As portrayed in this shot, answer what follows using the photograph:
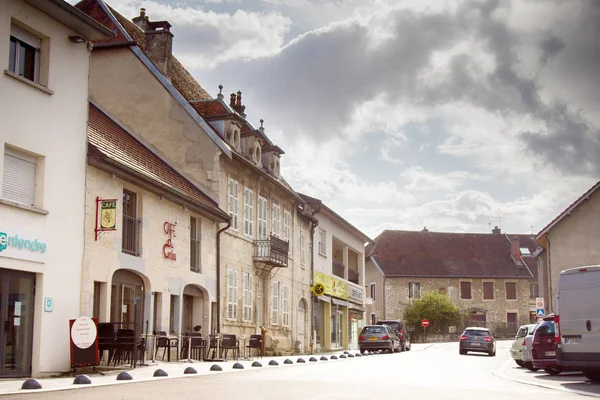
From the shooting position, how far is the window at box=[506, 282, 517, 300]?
7944 cm

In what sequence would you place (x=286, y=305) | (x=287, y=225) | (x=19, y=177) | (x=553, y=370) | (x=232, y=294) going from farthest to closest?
(x=287, y=225) → (x=286, y=305) → (x=232, y=294) → (x=553, y=370) → (x=19, y=177)

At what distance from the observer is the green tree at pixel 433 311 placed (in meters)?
72.7

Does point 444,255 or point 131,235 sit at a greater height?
point 444,255

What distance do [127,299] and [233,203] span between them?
9150 mm

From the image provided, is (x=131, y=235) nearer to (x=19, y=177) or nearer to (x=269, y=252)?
(x=19, y=177)

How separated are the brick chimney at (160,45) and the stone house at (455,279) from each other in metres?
49.4

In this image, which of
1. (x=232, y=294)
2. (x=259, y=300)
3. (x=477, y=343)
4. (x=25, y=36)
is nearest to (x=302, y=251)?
(x=259, y=300)

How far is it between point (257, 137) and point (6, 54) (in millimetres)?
18018

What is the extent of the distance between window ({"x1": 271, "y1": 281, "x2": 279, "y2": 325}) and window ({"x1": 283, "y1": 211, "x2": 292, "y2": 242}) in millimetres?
2888

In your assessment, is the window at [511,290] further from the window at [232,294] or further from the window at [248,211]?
the window at [232,294]

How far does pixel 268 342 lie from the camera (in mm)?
32844

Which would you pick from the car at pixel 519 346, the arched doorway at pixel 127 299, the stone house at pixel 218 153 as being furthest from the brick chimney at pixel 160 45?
the car at pixel 519 346

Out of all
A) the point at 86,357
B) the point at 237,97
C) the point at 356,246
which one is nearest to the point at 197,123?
the point at 237,97

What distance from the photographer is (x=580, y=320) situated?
675 inches
